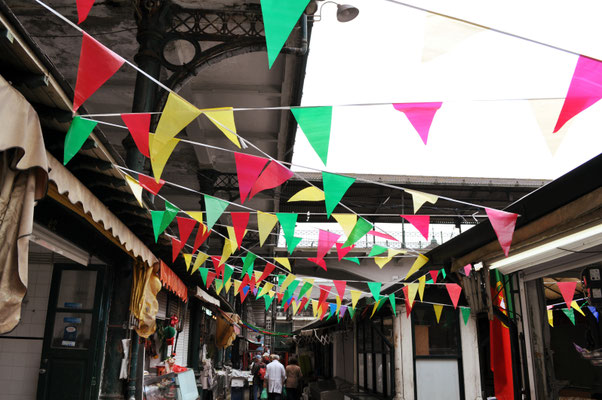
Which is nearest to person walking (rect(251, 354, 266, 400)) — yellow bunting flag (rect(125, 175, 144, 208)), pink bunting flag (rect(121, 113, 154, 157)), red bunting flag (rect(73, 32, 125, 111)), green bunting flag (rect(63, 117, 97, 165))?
yellow bunting flag (rect(125, 175, 144, 208))

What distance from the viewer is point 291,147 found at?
40.2ft

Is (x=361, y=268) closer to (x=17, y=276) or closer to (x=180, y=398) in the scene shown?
(x=180, y=398)

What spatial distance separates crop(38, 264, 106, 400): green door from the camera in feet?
19.5

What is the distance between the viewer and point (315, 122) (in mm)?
3475

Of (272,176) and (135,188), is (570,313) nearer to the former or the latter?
(272,176)

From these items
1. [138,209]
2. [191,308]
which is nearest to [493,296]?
[138,209]

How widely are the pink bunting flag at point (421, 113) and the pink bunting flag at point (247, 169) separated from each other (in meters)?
1.42

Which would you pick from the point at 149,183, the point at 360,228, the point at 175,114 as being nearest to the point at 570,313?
the point at 360,228

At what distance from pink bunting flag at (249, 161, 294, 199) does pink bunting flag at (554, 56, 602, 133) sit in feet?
7.73

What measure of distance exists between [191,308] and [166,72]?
7.11m

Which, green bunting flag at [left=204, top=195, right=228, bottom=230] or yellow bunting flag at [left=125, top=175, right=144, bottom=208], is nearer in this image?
yellow bunting flag at [left=125, top=175, right=144, bottom=208]

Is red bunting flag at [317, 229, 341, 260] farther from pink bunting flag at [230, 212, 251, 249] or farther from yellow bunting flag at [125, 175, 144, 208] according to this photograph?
yellow bunting flag at [125, 175, 144, 208]

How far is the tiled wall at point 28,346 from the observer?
20.8ft

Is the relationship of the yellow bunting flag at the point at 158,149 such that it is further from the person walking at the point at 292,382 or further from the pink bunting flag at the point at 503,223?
the person walking at the point at 292,382
